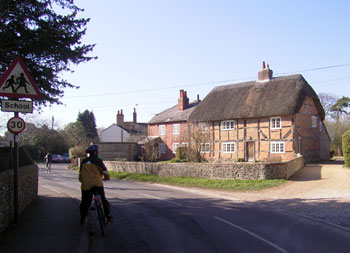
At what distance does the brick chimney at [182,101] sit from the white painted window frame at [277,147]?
17.3 metres

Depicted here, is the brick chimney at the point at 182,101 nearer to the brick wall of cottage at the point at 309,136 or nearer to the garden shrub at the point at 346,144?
the brick wall of cottage at the point at 309,136

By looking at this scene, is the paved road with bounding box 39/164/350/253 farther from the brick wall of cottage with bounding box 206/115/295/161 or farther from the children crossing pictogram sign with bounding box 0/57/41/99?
the brick wall of cottage with bounding box 206/115/295/161

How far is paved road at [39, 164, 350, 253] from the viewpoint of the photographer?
5.85 meters

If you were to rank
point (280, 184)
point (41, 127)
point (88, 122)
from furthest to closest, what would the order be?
1. point (88, 122)
2. point (41, 127)
3. point (280, 184)

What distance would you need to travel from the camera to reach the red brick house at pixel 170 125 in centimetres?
4125

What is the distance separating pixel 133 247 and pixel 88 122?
223ft

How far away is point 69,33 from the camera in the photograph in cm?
877

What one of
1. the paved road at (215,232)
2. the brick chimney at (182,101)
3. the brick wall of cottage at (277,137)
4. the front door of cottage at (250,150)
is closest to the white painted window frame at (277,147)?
the brick wall of cottage at (277,137)

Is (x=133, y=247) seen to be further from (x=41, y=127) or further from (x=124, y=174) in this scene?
(x=41, y=127)

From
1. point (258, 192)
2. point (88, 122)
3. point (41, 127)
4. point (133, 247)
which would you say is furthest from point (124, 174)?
point (88, 122)

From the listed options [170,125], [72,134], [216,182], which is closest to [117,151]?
[170,125]

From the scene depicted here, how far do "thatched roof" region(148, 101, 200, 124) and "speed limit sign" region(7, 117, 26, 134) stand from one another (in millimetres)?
33834

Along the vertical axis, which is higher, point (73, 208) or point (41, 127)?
point (41, 127)

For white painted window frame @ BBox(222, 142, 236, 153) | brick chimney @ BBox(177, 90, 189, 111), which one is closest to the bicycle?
white painted window frame @ BBox(222, 142, 236, 153)
